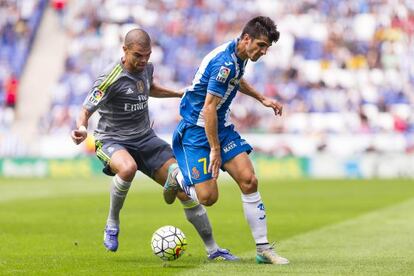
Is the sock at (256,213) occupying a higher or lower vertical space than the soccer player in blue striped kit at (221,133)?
lower

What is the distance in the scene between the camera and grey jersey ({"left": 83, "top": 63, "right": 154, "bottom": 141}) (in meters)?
10.9

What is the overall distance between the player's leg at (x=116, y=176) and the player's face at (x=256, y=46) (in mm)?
1954

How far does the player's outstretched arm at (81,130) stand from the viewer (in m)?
10.3

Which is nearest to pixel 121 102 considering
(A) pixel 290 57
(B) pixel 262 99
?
(B) pixel 262 99

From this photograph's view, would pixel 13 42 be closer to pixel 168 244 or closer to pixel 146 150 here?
pixel 146 150

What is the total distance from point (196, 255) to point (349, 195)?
541 inches

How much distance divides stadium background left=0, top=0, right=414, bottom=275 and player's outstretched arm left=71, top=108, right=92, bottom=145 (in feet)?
32.8

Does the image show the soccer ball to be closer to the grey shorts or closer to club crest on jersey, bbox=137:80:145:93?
the grey shorts

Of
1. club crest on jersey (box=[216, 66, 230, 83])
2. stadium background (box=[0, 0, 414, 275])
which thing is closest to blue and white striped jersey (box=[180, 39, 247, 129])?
club crest on jersey (box=[216, 66, 230, 83])

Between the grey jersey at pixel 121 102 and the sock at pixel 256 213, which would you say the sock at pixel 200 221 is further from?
the grey jersey at pixel 121 102

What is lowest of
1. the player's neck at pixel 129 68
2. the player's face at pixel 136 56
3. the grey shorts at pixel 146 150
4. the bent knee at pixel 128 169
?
the bent knee at pixel 128 169

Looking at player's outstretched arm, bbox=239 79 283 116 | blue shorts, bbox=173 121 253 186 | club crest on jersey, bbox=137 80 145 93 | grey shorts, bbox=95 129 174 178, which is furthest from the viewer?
grey shorts, bbox=95 129 174 178

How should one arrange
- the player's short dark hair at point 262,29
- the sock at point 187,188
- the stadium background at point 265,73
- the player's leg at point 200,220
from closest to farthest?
the player's short dark hair at point 262,29, the sock at point 187,188, the player's leg at point 200,220, the stadium background at point 265,73

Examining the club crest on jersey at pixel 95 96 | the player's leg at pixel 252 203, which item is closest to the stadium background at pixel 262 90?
the club crest on jersey at pixel 95 96
